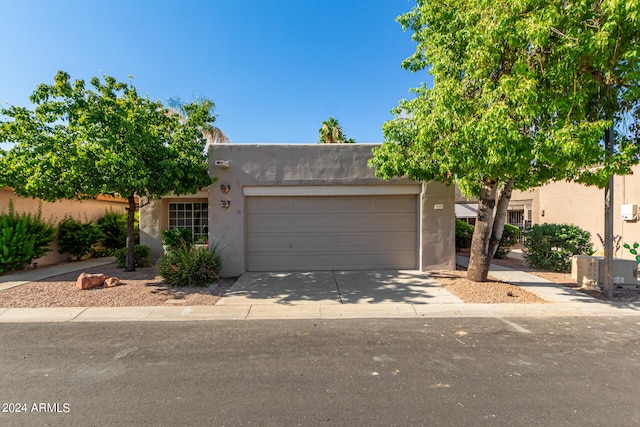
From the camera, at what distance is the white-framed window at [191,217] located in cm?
1133

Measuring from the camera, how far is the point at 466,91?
6660 millimetres

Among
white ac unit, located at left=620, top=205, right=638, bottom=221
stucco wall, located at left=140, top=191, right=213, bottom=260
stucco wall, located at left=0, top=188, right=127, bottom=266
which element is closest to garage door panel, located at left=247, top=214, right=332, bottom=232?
stucco wall, located at left=140, top=191, right=213, bottom=260

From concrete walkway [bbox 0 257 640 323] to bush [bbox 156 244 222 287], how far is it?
2.80 feet

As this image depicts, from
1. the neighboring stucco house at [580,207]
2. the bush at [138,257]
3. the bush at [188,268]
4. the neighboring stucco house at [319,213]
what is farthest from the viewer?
the neighboring stucco house at [580,207]

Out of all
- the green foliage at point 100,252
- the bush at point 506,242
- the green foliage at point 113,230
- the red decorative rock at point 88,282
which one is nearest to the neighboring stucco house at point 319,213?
the red decorative rock at point 88,282

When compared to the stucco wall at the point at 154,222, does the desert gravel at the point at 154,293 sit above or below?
below

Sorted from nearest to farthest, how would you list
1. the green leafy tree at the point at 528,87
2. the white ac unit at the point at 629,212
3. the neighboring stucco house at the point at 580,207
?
the green leafy tree at the point at 528,87, the white ac unit at the point at 629,212, the neighboring stucco house at the point at 580,207

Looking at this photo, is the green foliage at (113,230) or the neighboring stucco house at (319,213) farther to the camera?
the green foliage at (113,230)

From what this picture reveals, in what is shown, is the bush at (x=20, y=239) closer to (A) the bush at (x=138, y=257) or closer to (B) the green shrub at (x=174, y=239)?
(A) the bush at (x=138, y=257)

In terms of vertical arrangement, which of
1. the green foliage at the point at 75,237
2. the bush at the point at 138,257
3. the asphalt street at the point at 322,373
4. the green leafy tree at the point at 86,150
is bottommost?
the asphalt street at the point at 322,373

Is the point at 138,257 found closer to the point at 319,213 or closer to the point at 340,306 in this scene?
the point at 319,213

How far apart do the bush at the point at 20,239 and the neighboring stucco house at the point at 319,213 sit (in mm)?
5902

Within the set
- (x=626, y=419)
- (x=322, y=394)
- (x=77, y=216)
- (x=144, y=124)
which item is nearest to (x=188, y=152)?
(x=144, y=124)

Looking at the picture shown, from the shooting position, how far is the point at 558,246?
10.1 m
